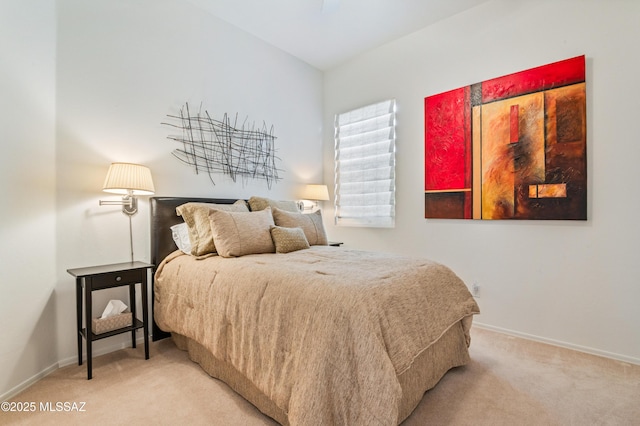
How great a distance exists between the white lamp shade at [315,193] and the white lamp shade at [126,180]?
188 cm

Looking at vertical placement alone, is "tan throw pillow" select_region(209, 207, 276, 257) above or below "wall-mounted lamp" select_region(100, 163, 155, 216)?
below

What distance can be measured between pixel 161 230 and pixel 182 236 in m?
0.20

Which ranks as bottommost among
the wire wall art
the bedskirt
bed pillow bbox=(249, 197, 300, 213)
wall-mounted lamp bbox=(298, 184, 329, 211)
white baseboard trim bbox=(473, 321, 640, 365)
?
white baseboard trim bbox=(473, 321, 640, 365)

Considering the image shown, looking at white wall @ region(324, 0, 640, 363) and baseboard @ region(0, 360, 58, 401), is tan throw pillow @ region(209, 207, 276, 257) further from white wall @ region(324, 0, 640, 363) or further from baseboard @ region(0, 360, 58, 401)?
white wall @ region(324, 0, 640, 363)

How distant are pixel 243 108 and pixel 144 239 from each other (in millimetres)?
1697

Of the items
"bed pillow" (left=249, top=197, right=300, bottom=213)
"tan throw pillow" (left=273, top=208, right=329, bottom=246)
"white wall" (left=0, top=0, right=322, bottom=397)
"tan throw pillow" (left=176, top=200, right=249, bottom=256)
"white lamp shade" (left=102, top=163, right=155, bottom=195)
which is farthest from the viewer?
"bed pillow" (left=249, top=197, right=300, bottom=213)

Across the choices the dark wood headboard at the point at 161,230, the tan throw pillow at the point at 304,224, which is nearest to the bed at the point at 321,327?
the dark wood headboard at the point at 161,230

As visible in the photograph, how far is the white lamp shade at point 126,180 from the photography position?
2174mm

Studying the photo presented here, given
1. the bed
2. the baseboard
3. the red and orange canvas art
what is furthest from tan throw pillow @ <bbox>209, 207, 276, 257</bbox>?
the red and orange canvas art

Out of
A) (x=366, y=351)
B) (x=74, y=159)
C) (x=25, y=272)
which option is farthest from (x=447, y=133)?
(x=25, y=272)

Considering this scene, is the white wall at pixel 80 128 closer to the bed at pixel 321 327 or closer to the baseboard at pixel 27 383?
the baseboard at pixel 27 383

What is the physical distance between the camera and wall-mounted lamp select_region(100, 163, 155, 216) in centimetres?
218

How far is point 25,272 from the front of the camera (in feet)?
6.22

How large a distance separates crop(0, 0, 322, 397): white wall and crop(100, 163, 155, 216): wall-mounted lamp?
0.09m
